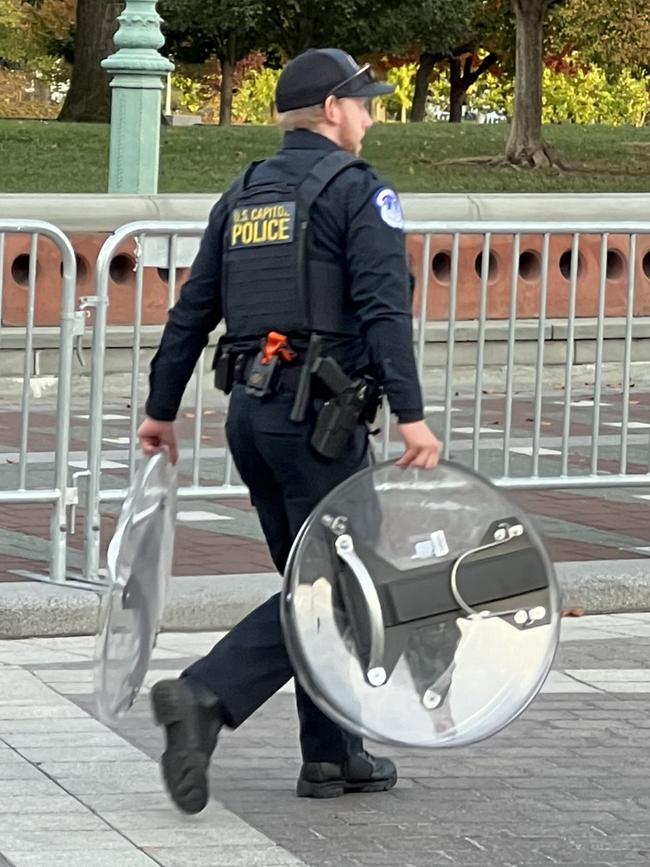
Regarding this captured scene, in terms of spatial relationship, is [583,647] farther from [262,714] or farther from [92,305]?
[92,305]

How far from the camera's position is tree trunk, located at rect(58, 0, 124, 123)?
31516 mm

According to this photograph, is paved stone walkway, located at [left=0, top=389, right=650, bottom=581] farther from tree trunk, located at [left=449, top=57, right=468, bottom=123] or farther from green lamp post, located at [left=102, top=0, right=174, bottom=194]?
tree trunk, located at [left=449, top=57, right=468, bottom=123]

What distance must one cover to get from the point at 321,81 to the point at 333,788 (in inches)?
66.1

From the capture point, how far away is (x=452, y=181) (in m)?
26.0

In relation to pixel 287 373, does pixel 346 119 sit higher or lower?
higher

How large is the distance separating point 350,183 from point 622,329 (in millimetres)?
4432

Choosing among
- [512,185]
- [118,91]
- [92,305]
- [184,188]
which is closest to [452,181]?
[512,185]

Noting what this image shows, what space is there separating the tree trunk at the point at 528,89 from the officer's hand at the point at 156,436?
77.2 feet

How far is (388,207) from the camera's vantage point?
4.91 metres

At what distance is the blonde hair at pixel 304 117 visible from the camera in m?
5.04

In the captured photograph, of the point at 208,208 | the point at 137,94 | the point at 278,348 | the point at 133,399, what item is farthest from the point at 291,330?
the point at 208,208

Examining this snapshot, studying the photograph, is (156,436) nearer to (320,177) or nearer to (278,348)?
(278,348)

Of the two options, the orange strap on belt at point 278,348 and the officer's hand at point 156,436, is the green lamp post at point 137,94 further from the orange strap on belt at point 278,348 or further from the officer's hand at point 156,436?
the orange strap on belt at point 278,348

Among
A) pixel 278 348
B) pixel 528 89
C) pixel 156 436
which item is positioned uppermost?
pixel 528 89
